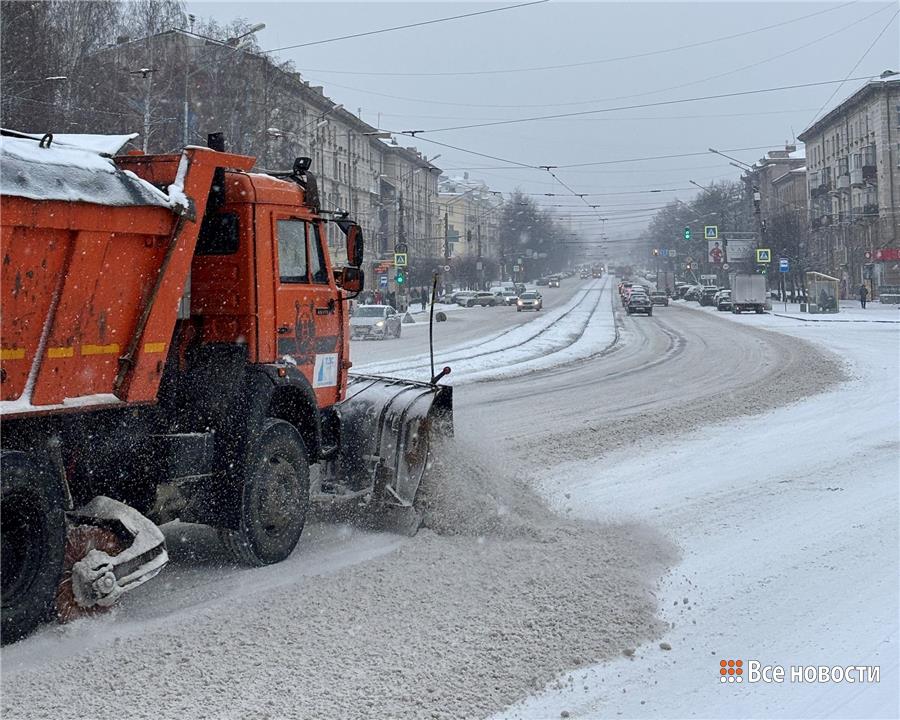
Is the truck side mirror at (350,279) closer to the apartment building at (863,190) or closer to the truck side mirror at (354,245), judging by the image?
the truck side mirror at (354,245)

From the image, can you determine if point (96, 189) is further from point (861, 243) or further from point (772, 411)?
point (861, 243)

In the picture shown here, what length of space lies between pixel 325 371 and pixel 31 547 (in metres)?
3.03

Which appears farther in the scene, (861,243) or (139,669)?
(861,243)

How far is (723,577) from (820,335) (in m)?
30.2

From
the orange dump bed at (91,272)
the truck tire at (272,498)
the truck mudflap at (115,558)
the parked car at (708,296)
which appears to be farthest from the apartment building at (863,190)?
the truck mudflap at (115,558)

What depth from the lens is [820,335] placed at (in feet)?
114

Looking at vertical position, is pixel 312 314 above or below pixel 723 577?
above

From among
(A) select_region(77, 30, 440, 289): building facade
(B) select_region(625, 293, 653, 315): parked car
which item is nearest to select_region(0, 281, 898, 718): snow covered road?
(A) select_region(77, 30, 440, 289): building facade

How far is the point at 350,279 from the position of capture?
7922 millimetres

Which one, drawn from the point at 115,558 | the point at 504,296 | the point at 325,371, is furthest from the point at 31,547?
the point at 504,296

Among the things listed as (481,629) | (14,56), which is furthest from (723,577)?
(14,56)

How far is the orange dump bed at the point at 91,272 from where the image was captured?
501 cm

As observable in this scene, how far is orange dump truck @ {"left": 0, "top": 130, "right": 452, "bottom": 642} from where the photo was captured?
514cm

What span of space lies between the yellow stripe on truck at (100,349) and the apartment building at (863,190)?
6887 centimetres
